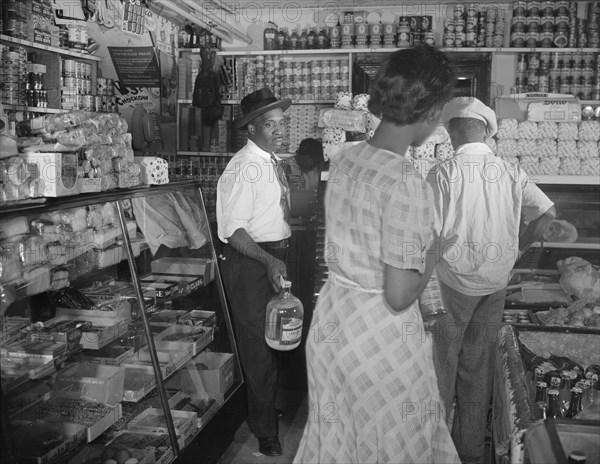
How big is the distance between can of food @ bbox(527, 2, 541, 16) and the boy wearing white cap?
126 inches

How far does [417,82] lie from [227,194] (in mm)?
1731

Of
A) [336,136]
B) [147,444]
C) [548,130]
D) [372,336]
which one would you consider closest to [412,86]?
[372,336]

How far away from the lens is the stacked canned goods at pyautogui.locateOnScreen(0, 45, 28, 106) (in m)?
4.83

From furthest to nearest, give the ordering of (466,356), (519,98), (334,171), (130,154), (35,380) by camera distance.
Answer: (519,98), (466,356), (130,154), (35,380), (334,171)

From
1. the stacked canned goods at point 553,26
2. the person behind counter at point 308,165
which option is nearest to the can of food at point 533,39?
the stacked canned goods at point 553,26

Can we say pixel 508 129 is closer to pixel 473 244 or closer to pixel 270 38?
pixel 473 244

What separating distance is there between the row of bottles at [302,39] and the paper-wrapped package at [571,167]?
104 inches

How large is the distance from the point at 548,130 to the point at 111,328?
123 inches

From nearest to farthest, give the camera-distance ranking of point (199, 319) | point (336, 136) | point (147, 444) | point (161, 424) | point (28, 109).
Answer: point (147, 444), point (161, 424), point (199, 319), point (336, 136), point (28, 109)

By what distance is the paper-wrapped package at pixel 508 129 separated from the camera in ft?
14.9

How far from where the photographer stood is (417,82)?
6.38 ft

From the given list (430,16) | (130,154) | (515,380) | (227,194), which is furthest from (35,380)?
(430,16)

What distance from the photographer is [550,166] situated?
4.52m

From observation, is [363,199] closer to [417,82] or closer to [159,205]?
[417,82]
